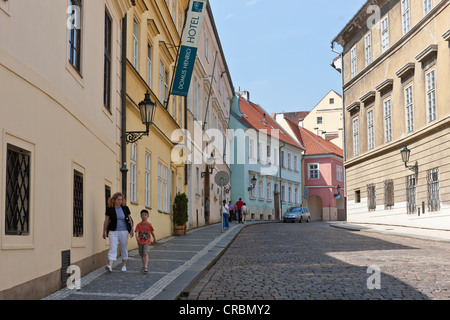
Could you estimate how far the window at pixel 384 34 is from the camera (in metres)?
28.7

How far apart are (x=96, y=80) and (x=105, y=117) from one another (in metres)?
1.16

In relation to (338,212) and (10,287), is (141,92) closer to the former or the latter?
(10,287)

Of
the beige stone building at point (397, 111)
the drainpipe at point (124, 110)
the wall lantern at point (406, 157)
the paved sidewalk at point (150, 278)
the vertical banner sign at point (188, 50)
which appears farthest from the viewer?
the wall lantern at point (406, 157)

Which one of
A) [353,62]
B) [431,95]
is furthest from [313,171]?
[431,95]

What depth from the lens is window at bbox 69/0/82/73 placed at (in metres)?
9.68

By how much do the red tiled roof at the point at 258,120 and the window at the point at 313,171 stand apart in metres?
3.33

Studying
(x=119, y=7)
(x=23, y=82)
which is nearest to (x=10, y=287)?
(x=23, y=82)

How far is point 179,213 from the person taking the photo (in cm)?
2128

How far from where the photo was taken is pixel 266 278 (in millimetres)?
9773

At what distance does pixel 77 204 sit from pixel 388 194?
864 inches

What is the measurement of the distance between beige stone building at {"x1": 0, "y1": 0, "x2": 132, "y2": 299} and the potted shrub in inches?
351

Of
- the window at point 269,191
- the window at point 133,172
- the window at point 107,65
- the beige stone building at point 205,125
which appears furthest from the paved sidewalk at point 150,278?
the window at point 269,191

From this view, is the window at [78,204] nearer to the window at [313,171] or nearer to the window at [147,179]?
the window at [147,179]

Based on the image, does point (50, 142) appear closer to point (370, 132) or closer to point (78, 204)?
point (78, 204)
